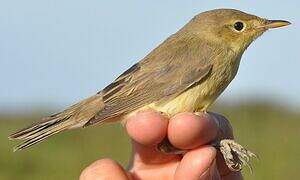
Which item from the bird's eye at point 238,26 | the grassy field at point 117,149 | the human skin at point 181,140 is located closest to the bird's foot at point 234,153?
the human skin at point 181,140

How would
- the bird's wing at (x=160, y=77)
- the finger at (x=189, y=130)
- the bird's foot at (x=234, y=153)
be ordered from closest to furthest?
1. the finger at (x=189, y=130)
2. the bird's foot at (x=234, y=153)
3. the bird's wing at (x=160, y=77)

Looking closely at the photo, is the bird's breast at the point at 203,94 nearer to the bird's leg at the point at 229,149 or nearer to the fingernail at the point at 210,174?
the bird's leg at the point at 229,149

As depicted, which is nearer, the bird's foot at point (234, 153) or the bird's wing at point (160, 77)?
the bird's foot at point (234, 153)

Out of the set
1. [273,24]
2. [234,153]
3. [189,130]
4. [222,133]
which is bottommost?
[234,153]

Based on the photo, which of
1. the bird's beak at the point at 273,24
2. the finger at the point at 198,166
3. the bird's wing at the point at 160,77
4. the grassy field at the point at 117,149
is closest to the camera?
the finger at the point at 198,166

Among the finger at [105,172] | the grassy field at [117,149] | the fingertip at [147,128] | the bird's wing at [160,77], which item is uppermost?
the bird's wing at [160,77]

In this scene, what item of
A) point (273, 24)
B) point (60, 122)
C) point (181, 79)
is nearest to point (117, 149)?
point (273, 24)

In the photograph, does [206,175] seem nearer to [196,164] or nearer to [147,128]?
[196,164]

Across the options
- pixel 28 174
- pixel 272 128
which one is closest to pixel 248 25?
pixel 28 174
